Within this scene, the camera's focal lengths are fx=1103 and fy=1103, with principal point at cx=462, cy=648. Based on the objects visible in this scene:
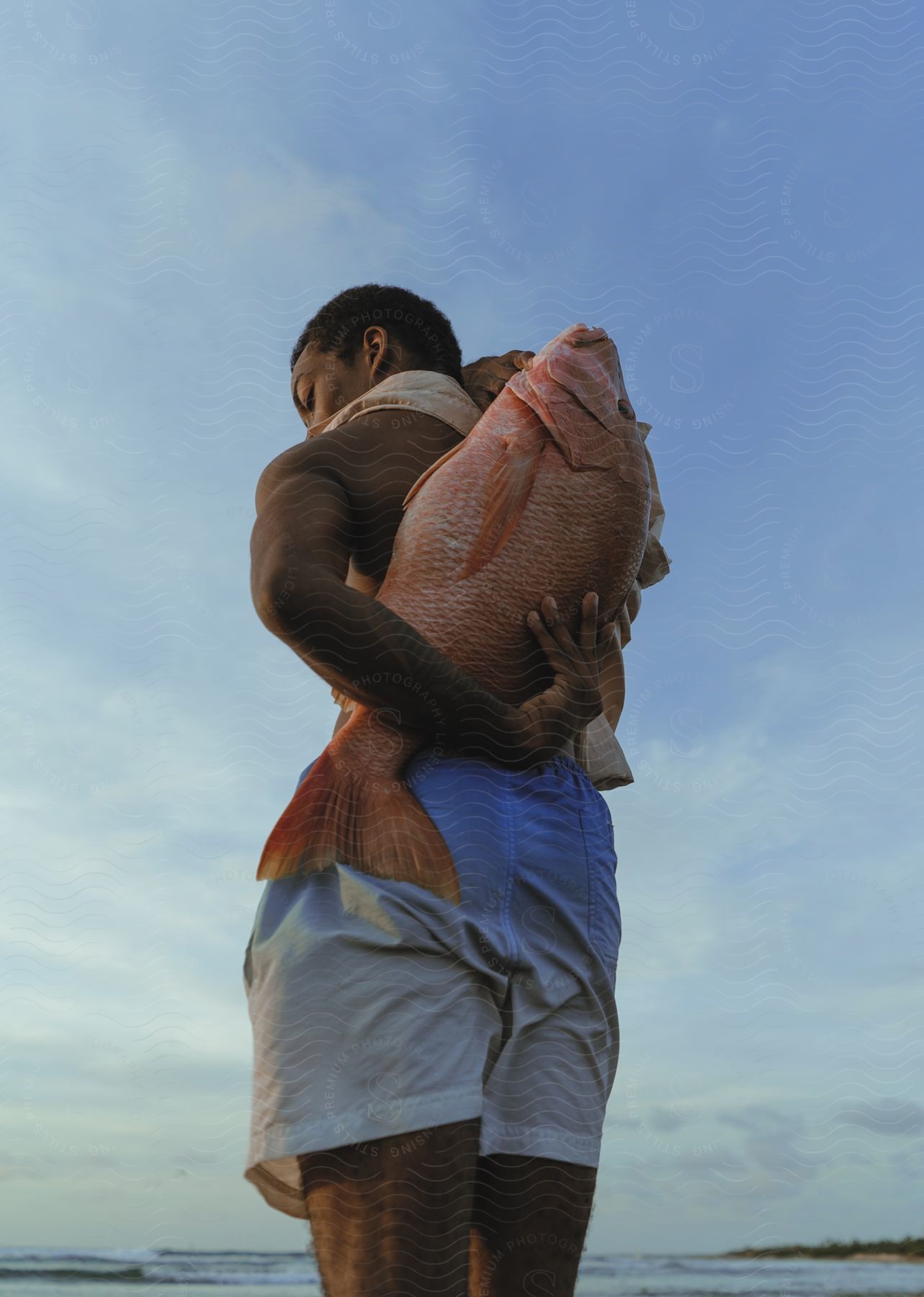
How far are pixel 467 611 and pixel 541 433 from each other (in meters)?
0.40

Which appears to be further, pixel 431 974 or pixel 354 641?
pixel 354 641

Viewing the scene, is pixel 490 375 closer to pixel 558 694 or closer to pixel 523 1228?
pixel 558 694

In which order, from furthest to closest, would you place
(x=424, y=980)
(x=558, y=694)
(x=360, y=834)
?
(x=558, y=694), (x=360, y=834), (x=424, y=980)

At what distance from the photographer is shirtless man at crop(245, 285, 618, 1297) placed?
1.67 meters

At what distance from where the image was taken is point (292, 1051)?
5.70 ft

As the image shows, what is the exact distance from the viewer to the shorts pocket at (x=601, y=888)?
80.3 inches

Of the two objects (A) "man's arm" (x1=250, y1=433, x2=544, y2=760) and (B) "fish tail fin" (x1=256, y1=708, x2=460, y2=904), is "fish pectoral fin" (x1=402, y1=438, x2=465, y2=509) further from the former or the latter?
(B) "fish tail fin" (x1=256, y1=708, x2=460, y2=904)

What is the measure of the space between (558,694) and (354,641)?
41 centimetres

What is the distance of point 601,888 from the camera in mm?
2084

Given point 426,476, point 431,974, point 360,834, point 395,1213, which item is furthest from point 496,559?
point 395,1213

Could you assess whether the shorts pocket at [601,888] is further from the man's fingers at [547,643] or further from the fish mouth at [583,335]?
the fish mouth at [583,335]

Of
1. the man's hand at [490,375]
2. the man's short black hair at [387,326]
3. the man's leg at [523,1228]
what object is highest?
the man's short black hair at [387,326]

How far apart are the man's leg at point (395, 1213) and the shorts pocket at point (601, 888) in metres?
0.45

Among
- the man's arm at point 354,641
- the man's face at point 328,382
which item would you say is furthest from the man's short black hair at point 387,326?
the man's arm at point 354,641
